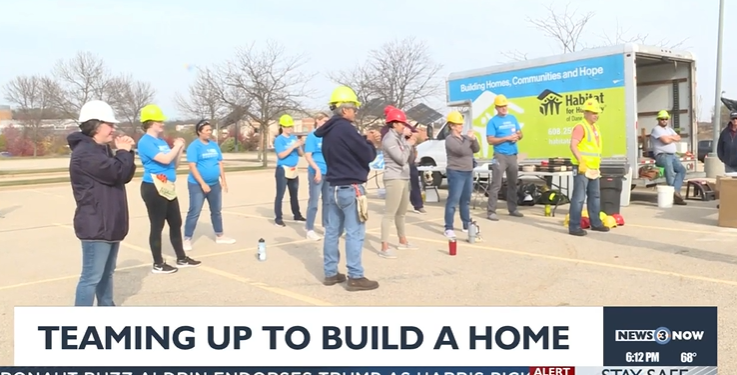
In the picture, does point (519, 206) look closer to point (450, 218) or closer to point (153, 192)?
point (450, 218)

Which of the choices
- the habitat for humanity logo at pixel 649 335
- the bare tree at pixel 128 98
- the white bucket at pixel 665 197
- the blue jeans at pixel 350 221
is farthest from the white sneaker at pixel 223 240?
the bare tree at pixel 128 98

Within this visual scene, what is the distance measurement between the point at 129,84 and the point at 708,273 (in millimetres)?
37958

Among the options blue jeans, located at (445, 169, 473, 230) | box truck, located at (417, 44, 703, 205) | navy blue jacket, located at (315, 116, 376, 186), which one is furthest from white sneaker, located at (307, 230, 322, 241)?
box truck, located at (417, 44, 703, 205)

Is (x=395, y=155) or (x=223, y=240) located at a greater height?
(x=395, y=155)

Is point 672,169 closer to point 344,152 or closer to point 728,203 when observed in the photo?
point 728,203

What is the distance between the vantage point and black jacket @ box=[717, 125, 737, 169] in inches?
424

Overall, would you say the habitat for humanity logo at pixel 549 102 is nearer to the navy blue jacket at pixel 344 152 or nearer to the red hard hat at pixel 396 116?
the red hard hat at pixel 396 116

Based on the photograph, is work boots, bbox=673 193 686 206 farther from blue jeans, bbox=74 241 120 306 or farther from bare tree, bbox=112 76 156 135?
bare tree, bbox=112 76 156 135

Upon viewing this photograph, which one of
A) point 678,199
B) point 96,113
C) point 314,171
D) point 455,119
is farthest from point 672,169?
point 96,113

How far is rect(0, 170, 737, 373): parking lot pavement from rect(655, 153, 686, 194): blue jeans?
4.75 feet

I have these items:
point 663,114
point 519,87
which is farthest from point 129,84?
point 663,114

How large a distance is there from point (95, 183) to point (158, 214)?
7.15ft

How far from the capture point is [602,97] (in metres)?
11.2

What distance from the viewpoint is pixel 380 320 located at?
134 inches
